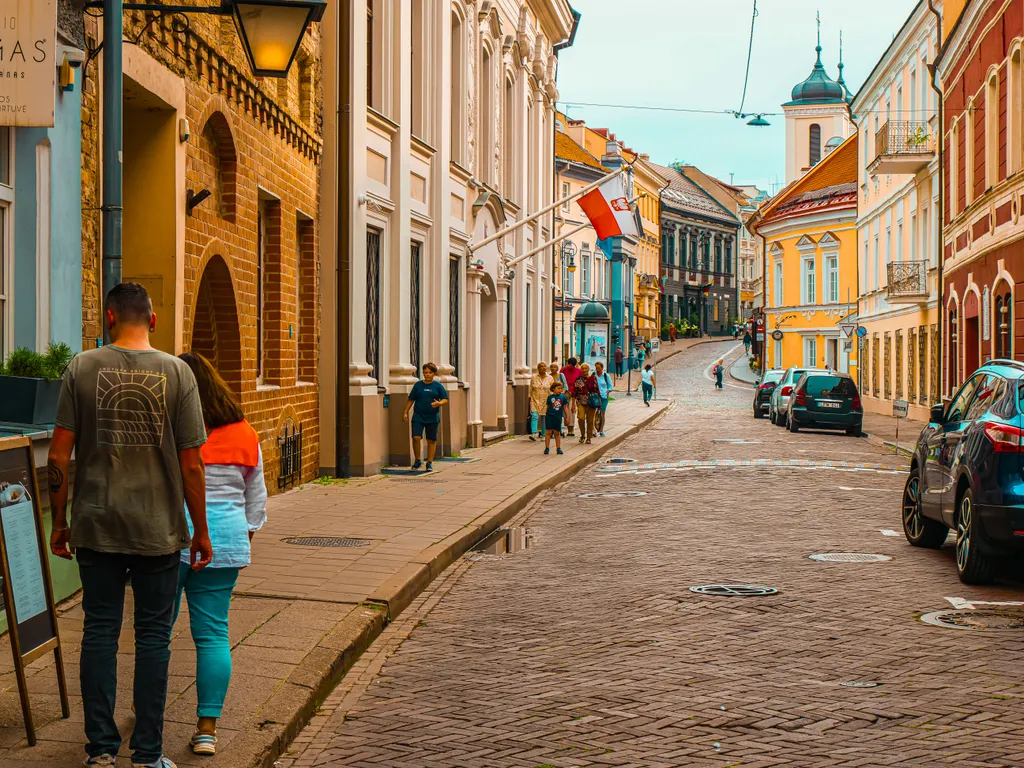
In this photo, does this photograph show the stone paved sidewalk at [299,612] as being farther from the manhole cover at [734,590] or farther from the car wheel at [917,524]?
the car wheel at [917,524]

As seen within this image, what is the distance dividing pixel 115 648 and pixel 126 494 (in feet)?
1.92

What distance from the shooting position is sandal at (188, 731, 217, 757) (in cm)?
542

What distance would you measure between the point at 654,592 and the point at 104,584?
548cm

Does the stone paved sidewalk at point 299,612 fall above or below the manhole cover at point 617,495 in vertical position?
above

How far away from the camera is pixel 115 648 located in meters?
5.15

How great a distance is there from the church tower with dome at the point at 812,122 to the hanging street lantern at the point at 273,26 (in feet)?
276

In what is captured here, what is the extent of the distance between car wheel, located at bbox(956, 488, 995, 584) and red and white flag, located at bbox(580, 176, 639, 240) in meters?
16.3

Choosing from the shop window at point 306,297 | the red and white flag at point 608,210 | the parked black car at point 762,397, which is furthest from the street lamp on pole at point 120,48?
the parked black car at point 762,397

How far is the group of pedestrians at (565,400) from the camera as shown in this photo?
25266 millimetres

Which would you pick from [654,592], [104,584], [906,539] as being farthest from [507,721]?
[906,539]

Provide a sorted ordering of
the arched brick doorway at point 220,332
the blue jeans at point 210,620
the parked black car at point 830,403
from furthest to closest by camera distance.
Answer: the parked black car at point 830,403, the arched brick doorway at point 220,332, the blue jeans at point 210,620

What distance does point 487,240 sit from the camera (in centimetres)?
2483

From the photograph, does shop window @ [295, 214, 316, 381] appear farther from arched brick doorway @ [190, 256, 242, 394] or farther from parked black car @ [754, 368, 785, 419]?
parked black car @ [754, 368, 785, 419]

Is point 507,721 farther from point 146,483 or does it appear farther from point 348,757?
point 146,483
